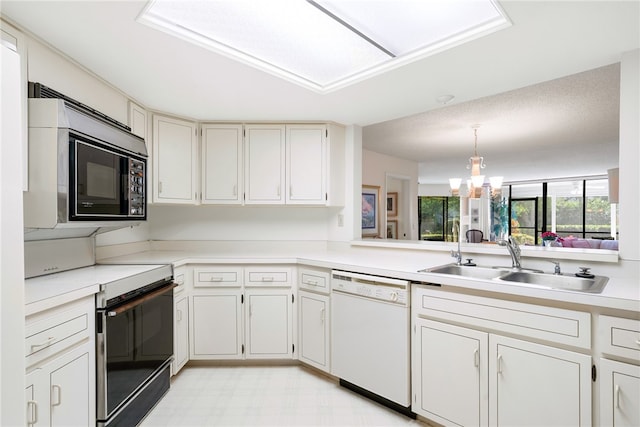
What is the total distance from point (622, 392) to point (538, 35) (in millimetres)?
1586

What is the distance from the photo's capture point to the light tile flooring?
195 cm

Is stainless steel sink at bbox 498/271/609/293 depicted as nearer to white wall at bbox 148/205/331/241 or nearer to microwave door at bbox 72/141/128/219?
white wall at bbox 148/205/331/241

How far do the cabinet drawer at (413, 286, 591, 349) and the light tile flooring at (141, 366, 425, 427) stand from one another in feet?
2.43

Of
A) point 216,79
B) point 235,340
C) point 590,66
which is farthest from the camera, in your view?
point 235,340

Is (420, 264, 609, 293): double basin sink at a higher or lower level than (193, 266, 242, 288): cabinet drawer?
higher

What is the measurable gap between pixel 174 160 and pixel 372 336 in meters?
2.12

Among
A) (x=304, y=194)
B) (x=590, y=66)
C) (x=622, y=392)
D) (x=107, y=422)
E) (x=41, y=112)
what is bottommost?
(x=107, y=422)

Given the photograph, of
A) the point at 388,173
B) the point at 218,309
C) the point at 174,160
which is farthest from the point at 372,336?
the point at 388,173

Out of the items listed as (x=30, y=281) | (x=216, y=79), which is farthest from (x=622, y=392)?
(x=30, y=281)

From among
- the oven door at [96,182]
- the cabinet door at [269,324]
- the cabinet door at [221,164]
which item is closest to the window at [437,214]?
the cabinet door at [221,164]

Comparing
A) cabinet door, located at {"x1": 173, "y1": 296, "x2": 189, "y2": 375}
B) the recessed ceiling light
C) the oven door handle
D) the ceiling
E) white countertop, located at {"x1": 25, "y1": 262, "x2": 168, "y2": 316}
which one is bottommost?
cabinet door, located at {"x1": 173, "y1": 296, "x2": 189, "y2": 375}

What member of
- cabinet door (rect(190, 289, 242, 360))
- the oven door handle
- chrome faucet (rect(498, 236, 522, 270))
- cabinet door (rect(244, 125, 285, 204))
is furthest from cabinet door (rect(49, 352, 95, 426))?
chrome faucet (rect(498, 236, 522, 270))

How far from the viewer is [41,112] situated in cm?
150

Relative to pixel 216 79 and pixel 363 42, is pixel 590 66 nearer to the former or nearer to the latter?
pixel 363 42
